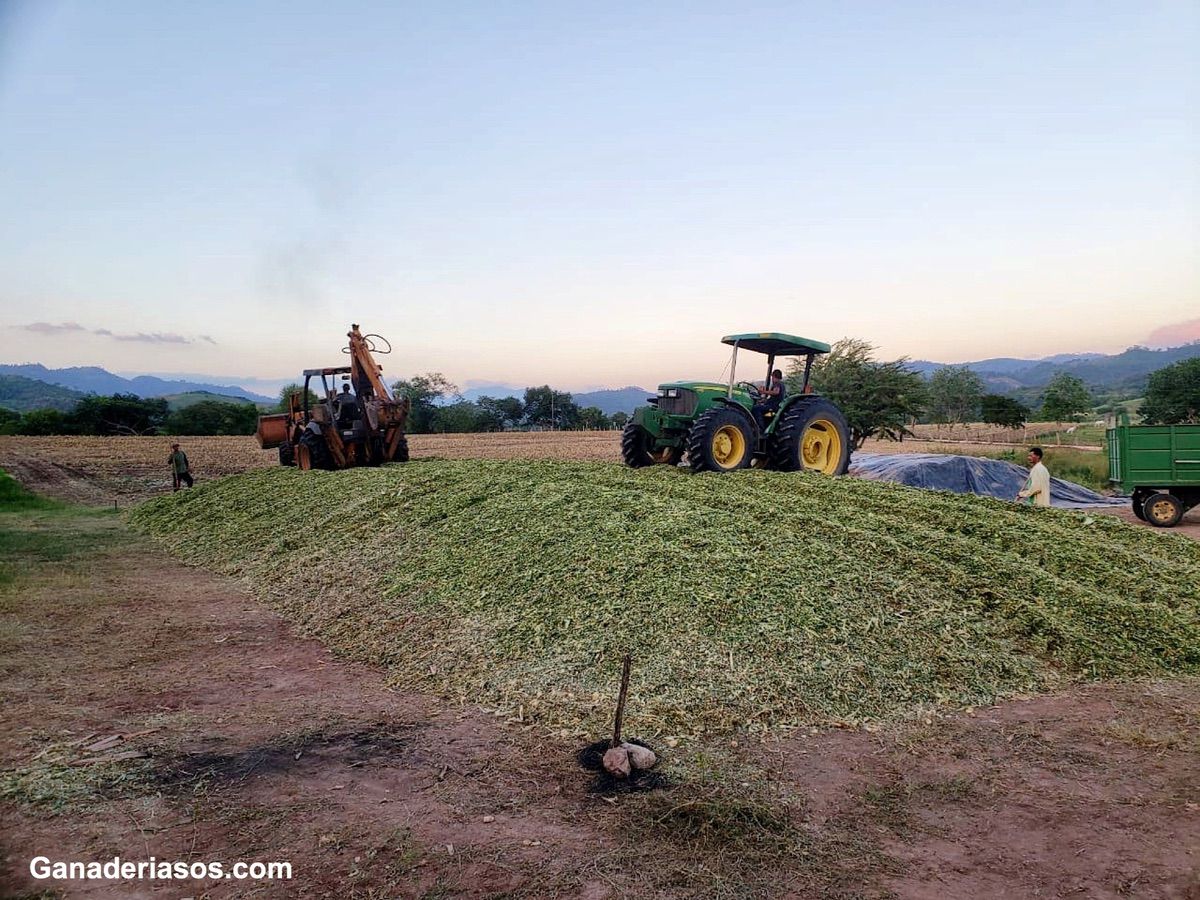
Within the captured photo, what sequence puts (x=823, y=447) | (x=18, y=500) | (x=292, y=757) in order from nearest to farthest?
(x=292, y=757) → (x=823, y=447) → (x=18, y=500)

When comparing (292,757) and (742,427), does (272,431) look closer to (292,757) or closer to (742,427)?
(742,427)

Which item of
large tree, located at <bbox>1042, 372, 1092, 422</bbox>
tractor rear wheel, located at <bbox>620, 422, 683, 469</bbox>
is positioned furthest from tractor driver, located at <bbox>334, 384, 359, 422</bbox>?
large tree, located at <bbox>1042, 372, 1092, 422</bbox>

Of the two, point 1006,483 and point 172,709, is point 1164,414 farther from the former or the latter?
point 172,709

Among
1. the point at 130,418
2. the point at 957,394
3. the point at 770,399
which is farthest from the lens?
the point at 957,394

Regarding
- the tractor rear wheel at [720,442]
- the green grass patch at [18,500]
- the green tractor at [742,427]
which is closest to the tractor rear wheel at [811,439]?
the green tractor at [742,427]

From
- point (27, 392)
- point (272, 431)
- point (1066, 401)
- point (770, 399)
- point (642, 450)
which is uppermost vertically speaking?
point (27, 392)

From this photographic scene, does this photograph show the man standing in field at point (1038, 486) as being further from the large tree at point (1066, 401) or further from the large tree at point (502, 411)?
the large tree at point (502, 411)

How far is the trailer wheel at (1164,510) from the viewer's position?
11.7 metres

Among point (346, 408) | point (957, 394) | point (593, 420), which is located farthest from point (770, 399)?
point (957, 394)

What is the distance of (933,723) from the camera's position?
3.93 metres

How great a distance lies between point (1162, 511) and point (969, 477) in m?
3.17

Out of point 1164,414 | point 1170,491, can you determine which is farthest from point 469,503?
point 1164,414

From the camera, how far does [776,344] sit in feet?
32.7

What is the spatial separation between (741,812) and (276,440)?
528 inches
